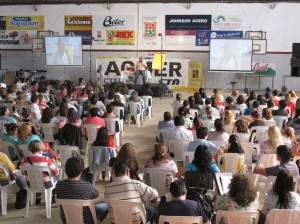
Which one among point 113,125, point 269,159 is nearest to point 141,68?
point 113,125

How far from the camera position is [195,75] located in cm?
1728

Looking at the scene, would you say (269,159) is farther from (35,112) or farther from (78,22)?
(78,22)

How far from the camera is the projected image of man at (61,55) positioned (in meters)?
17.2

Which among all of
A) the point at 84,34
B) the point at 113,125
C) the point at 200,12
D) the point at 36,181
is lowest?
the point at 36,181

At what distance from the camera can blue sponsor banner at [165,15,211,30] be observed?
1722 centimetres

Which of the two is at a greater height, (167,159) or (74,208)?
(167,159)

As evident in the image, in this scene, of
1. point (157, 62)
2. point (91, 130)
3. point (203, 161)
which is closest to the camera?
point (203, 161)

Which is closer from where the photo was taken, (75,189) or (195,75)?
(75,189)

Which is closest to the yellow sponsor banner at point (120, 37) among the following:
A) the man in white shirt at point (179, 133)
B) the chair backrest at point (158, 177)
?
the man in white shirt at point (179, 133)

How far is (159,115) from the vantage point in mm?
11898

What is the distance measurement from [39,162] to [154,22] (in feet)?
43.9

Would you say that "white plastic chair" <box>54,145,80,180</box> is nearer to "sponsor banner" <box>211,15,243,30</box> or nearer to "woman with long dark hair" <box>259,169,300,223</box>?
"woman with long dark hair" <box>259,169,300,223</box>

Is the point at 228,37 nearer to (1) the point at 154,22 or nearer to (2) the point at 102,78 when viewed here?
(1) the point at 154,22

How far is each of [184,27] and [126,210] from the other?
47.1ft
